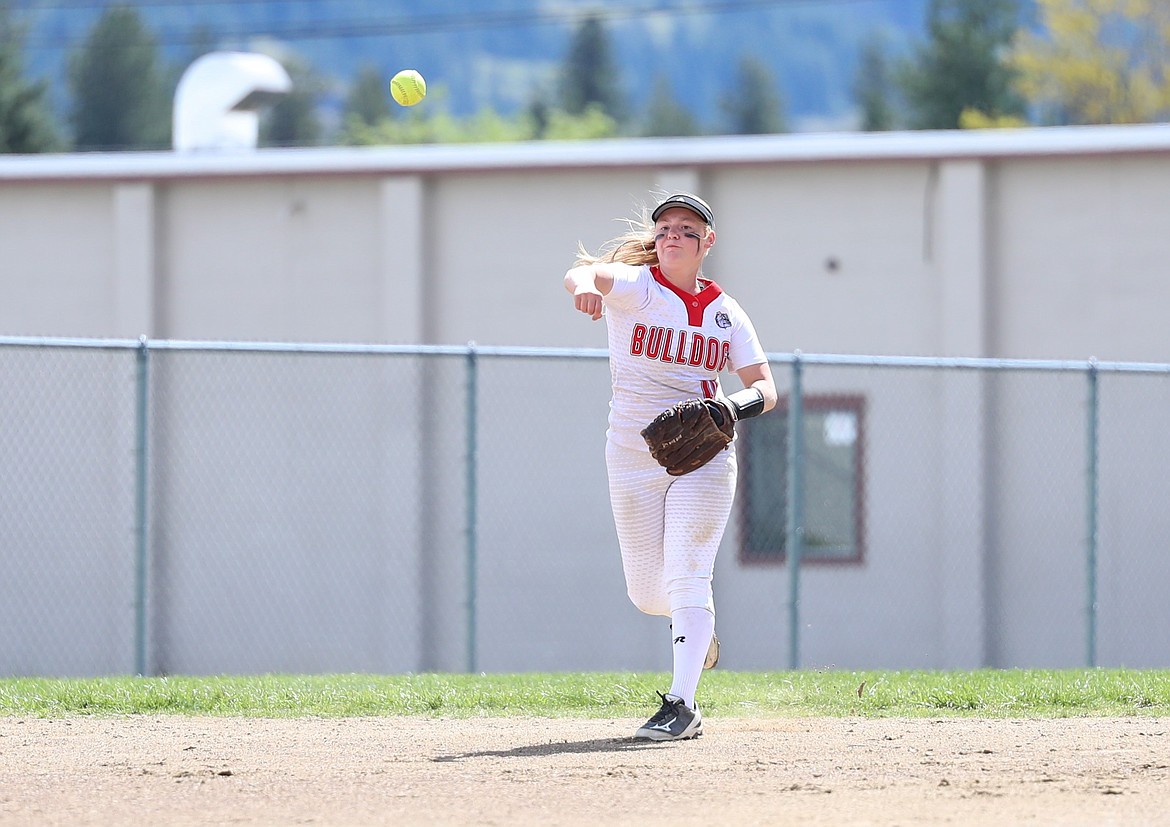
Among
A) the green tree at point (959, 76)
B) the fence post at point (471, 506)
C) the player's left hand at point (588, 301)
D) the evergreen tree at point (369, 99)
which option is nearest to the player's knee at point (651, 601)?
the player's left hand at point (588, 301)

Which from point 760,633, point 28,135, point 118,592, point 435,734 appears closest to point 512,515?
point 760,633

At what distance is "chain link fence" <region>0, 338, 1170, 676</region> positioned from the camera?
508 inches

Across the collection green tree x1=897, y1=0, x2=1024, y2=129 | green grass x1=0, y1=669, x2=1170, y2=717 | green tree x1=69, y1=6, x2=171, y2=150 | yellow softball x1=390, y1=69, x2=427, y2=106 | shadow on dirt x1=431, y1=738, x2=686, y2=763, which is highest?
green tree x1=69, y1=6, x2=171, y2=150

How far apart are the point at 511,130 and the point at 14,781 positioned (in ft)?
205

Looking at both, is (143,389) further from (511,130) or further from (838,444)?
(511,130)

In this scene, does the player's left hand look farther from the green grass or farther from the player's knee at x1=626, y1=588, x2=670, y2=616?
the green grass

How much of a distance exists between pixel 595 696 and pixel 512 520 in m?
6.17

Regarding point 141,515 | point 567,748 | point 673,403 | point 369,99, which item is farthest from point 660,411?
point 369,99

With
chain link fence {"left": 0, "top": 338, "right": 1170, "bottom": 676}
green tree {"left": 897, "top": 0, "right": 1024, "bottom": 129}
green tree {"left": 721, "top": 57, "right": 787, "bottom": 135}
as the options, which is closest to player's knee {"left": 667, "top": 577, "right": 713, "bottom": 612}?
chain link fence {"left": 0, "top": 338, "right": 1170, "bottom": 676}

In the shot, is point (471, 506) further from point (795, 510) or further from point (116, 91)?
point (116, 91)

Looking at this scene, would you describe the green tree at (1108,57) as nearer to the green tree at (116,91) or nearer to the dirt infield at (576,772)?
the dirt infield at (576,772)

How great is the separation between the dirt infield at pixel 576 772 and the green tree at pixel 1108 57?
3214 cm

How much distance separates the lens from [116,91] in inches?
2640

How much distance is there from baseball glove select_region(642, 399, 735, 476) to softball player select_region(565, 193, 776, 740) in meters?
0.14
